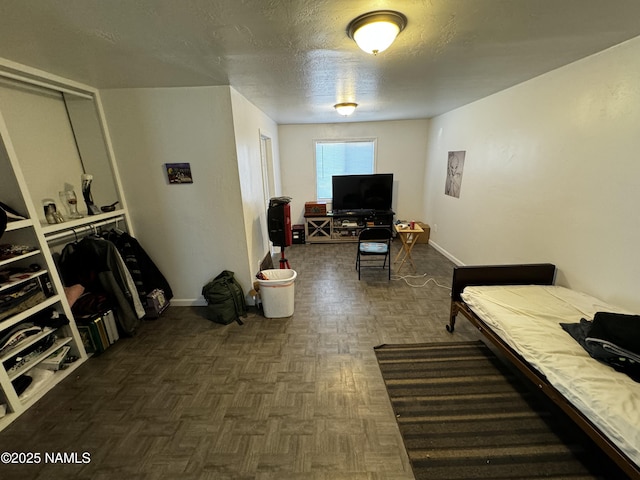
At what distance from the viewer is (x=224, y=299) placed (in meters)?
2.67

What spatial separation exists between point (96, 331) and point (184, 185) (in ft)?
4.99

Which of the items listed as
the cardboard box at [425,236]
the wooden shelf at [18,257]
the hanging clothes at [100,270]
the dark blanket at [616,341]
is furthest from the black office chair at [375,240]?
the wooden shelf at [18,257]

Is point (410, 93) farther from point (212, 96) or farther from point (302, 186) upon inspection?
point (302, 186)

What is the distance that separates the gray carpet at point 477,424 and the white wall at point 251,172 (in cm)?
193

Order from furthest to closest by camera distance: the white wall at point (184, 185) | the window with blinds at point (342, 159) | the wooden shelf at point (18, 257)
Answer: the window with blinds at point (342, 159) → the white wall at point (184, 185) → the wooden shelf at point (18, 257)

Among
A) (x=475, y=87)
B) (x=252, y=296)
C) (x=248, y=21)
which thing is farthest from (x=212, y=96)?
(x=475, y=87)

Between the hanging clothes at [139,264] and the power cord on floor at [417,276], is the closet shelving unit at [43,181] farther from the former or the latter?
the power cord on floor at [417,276]

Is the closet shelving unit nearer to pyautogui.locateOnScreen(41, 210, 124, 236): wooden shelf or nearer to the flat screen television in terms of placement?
pyautogui.locateOnScreen(41, 210, 124, 236): wooden shelf

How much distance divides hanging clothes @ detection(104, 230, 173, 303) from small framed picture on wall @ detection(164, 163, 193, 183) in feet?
2.50

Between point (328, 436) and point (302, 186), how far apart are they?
15.2ft

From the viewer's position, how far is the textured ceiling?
4.04 feet

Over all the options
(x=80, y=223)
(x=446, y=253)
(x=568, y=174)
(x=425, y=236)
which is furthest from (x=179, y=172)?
(x=425, y=236)

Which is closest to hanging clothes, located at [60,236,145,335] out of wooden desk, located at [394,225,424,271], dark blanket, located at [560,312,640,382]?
wooden desk, located at [394,225,424,271]

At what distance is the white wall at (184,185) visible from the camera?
2.48 m
